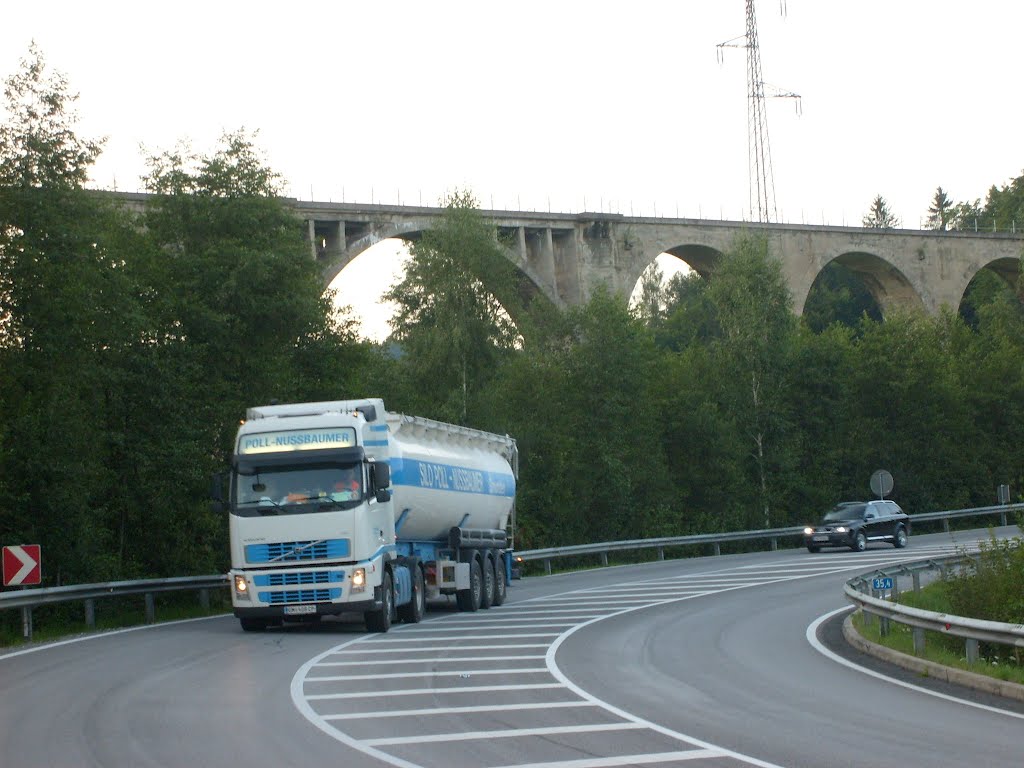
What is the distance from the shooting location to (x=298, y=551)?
19703mm

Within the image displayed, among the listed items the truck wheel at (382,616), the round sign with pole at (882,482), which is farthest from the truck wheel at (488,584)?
the round sign with pole at (882,482)

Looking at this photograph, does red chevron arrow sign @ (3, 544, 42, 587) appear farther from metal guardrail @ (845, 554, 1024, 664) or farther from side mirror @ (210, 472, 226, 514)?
metal guardrail @ (845, 554, 1024, 664)

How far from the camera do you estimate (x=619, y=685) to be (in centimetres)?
1355

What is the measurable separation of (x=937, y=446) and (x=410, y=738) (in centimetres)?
5428

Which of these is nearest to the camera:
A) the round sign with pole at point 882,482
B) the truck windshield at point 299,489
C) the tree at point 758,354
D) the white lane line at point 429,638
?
the white lane line at point 429,638

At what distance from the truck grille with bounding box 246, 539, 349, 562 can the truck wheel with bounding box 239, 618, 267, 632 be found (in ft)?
4.54

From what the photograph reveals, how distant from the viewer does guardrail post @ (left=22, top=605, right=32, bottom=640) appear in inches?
792

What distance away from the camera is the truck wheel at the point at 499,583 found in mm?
26625

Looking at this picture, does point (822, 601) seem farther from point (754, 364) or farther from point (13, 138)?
point (754, 364)

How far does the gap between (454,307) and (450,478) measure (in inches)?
1158

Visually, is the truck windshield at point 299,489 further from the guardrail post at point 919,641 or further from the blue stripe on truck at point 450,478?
the guardrail post at point 919,641

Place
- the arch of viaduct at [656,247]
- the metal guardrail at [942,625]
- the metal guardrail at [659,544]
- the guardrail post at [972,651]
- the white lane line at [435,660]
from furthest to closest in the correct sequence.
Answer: the arch of viaduct at [656,247]
the metal guardrail at [659,544]
the white lane line at [435,660]
the guardrail post at [972,651]
the metal guardrail at [942,625]

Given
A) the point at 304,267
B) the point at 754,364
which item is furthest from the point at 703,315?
the point at 304,267

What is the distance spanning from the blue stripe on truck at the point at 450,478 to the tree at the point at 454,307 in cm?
2339
